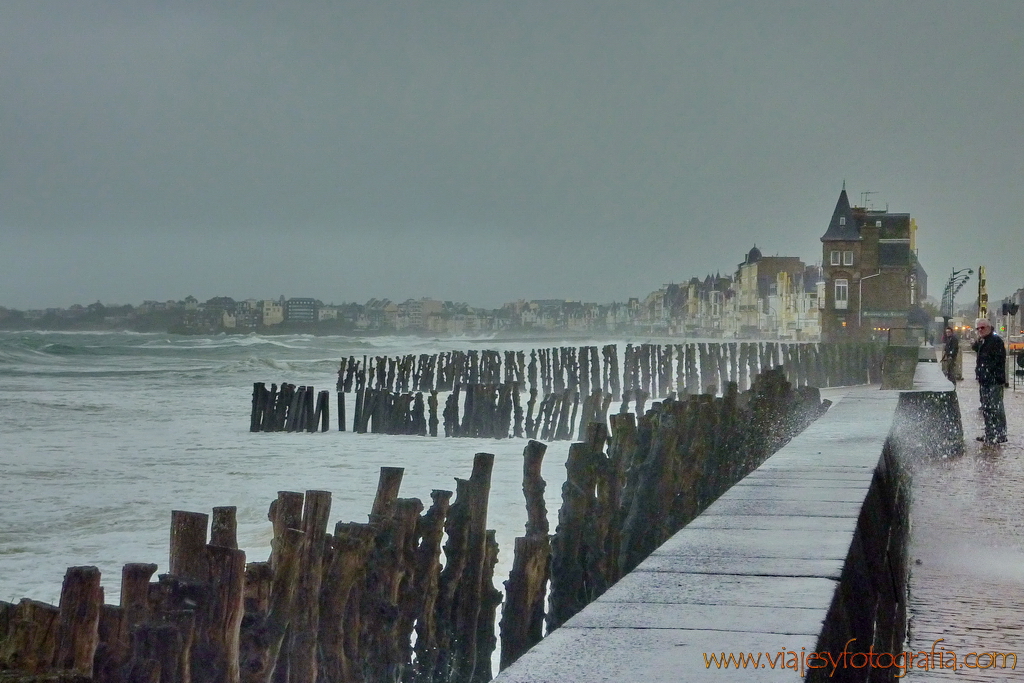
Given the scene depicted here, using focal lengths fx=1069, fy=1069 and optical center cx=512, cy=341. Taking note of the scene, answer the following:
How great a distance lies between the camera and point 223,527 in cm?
396

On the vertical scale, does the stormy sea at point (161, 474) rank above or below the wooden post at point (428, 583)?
below

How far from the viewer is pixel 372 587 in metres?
4.39

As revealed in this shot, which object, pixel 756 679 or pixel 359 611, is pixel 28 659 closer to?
pixel 359 611

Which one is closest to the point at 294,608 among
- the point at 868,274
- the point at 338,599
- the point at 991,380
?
the point at 338,599

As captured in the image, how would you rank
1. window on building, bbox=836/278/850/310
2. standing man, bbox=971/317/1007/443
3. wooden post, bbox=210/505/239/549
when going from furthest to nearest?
window on building, bbox=836/278/850/310 → standing man, bbox=971/317/1007/443 → wooden post, bbox=210/505/239/549

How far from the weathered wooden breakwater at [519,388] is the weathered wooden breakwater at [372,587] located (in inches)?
159

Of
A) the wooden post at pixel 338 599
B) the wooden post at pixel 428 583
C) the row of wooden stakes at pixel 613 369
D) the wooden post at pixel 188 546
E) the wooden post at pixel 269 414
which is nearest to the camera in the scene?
the wooden post at pixel 188 546

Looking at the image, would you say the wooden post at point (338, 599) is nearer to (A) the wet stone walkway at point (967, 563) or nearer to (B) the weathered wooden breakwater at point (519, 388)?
(A) the wet stone walkway at point (967, 563)

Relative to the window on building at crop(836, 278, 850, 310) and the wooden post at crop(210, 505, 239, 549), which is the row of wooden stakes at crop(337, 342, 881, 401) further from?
the window on building at crop(836, 278, 850, 310)

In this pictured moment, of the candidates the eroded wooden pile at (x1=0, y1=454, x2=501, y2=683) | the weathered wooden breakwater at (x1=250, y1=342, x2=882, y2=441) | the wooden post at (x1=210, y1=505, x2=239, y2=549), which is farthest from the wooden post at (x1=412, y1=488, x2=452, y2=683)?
the weathered wooden breakwater at (x1=250, y1=342, x2=882, y2=441)

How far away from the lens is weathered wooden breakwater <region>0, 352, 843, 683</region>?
3.35m

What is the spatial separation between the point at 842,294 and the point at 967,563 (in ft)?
212

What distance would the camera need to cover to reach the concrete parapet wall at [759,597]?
181 cm

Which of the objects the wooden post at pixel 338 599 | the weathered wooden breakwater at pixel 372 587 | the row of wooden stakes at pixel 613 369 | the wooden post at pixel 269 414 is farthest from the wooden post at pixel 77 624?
the row of wooden stakes at pixel 613 369
